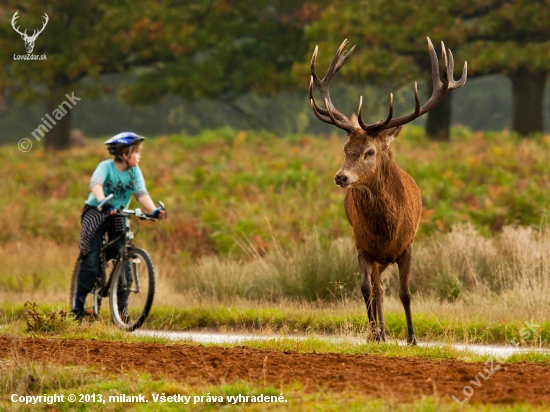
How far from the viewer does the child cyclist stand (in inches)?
448

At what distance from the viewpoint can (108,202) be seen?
11320 millimetres

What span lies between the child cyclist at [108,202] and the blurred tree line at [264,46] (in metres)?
15.1

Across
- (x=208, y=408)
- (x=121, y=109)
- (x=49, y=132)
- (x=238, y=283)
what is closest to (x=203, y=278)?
(x=238, y=283)

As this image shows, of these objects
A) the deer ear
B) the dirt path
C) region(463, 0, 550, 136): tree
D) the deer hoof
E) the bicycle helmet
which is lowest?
the dirt path

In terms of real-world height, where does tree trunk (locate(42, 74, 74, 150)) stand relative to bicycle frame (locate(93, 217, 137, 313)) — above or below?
above

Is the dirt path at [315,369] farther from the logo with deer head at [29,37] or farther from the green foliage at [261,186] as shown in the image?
the logo with deer head at [29,37]

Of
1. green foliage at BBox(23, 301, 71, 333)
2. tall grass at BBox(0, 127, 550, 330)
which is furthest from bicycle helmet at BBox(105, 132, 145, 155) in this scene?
tall grass at BBox(0, 127, 550, 330)

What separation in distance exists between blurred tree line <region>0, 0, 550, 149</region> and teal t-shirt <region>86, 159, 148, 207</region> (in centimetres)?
1510

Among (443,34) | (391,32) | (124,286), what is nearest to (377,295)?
(124,286)

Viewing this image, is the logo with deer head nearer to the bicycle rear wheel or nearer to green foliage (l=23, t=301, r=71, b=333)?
the bicycle rear wheel

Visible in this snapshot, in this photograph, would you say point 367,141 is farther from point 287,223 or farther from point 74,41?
point 74,41

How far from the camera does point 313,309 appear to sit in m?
12.1

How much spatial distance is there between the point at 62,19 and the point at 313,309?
68.4 ft

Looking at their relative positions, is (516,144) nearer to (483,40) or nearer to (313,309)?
(483,40)
